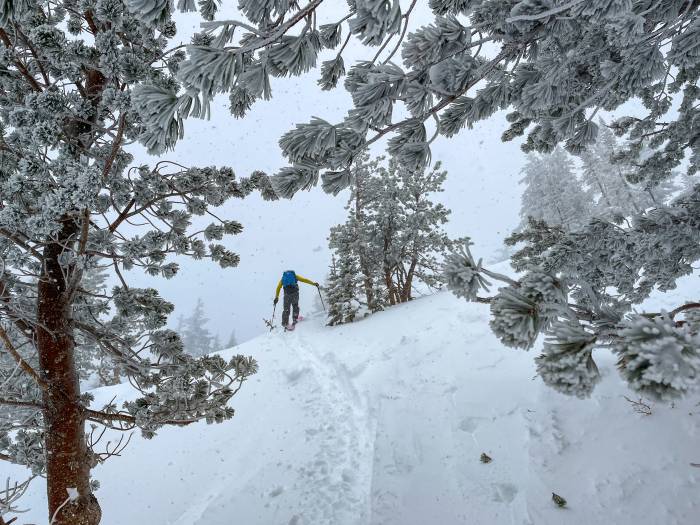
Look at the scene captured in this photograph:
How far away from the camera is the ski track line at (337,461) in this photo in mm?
4699

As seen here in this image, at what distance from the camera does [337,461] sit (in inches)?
224

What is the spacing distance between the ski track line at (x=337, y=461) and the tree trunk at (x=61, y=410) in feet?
9.27

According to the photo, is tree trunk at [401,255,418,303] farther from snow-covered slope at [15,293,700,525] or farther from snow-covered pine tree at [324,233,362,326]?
snow-covered slope at [15,293,700,525]

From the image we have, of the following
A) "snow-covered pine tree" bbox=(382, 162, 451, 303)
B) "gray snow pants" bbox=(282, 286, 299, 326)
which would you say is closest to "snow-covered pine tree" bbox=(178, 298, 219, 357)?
"gray snow pants" bbox=(282, 286, 299, 326)

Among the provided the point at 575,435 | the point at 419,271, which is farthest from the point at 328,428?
the point at 419,271

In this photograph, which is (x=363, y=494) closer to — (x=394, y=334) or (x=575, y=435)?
(x=575, y=435)

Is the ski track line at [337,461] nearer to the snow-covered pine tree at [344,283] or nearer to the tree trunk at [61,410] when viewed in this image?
the tree trunk at [61,410]

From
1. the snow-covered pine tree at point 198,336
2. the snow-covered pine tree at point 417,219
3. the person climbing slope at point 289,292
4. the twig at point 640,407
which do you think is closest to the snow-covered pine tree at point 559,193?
the snow-covered pine tree at point 417,219

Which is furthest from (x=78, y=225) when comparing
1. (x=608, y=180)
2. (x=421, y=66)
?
(x=608, y=180)

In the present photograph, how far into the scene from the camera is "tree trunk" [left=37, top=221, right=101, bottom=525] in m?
2.91

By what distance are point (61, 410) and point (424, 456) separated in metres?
4.74

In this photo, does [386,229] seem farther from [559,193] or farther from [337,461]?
[559,193]

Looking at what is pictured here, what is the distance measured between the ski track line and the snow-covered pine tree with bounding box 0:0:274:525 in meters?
2.31

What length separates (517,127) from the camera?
4227mm
